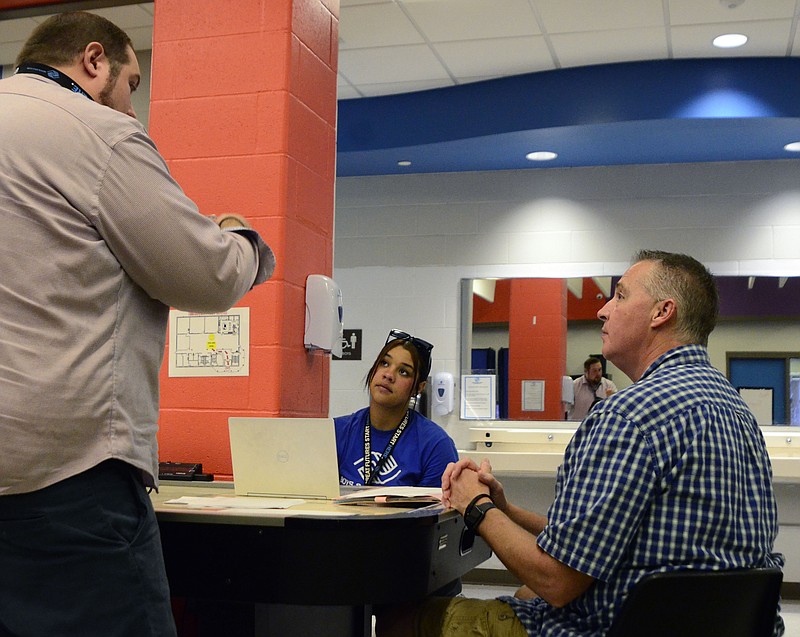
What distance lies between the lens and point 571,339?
19.1 ft

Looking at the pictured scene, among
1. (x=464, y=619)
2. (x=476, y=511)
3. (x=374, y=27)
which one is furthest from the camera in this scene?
(x=374, y=27)

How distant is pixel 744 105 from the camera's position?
4.99 metres

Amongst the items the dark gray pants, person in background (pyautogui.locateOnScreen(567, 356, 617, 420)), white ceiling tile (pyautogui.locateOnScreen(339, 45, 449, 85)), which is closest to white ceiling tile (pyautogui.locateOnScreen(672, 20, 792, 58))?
white ceiling tile (pyautogui.locateOnScreen(339, 45, 449, 85))

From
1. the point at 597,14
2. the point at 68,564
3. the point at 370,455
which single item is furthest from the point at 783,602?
the point at 68,564

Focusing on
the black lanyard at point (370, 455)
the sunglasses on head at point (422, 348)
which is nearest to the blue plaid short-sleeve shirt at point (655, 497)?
the black lanyard at point (370, 455)

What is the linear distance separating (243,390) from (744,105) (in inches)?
132

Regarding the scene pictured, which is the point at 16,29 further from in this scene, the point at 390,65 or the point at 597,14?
the point at 597,14

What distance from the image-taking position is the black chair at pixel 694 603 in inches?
57.9

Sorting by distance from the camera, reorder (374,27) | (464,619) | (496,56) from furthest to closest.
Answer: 1. (496,56)
2. (374,27)
3. (464,619)

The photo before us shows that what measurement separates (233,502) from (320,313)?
41.7 inches

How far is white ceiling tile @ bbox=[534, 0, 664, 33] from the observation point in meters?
4.41

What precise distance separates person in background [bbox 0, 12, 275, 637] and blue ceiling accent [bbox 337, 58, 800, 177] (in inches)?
159

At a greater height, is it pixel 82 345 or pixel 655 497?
pixel 82 345

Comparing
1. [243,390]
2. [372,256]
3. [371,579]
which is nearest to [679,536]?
[371,579]
